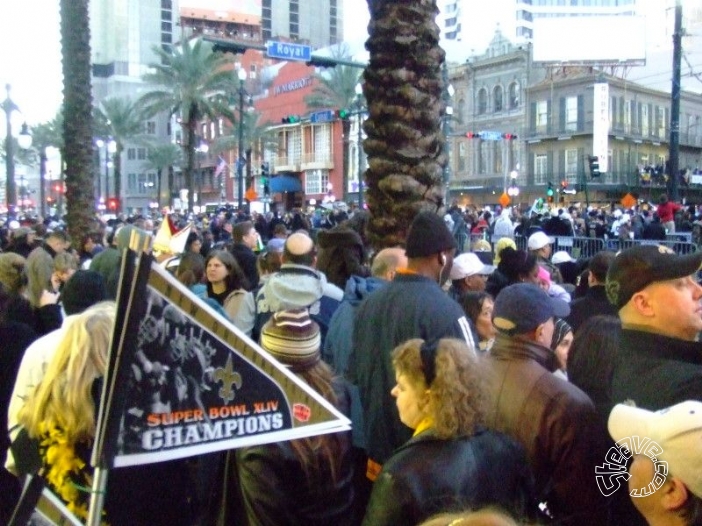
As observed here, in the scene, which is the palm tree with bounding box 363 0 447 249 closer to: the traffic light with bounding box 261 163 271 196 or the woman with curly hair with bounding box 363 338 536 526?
the woman with curly hair with bounding box 363 338 536 526

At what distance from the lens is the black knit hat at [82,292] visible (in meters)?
4.37

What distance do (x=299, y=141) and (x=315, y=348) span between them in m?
73.1

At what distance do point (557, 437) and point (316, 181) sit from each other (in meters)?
70.8

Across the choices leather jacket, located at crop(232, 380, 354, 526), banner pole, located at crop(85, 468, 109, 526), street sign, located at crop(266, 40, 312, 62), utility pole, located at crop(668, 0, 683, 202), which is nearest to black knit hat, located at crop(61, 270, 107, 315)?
leather jacket, located at crop(232, 380, 354, 526)

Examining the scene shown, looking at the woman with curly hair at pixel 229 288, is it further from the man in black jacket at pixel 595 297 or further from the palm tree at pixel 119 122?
the palm tree at pixel 119 122

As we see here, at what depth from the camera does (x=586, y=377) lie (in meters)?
3.96

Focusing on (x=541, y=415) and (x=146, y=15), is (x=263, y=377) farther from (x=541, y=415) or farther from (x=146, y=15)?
(x=146, y=15)

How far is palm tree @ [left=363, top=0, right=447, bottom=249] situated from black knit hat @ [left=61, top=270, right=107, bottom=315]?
2.90 metres

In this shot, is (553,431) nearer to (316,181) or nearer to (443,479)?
(443,479)

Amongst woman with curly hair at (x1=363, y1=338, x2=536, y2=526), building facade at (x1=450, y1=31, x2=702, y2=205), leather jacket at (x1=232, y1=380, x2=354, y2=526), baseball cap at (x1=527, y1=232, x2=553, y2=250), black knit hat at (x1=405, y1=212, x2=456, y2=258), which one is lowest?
leather jacket at (x1=232, y1=380, x2=354, y2=526)

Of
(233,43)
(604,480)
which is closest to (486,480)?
(604,480)

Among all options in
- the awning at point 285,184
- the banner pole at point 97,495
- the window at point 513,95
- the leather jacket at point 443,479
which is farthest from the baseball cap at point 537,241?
the awning at point 285,184

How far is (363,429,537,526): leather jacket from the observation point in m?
2.46

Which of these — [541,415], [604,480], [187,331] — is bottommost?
[604,480]
